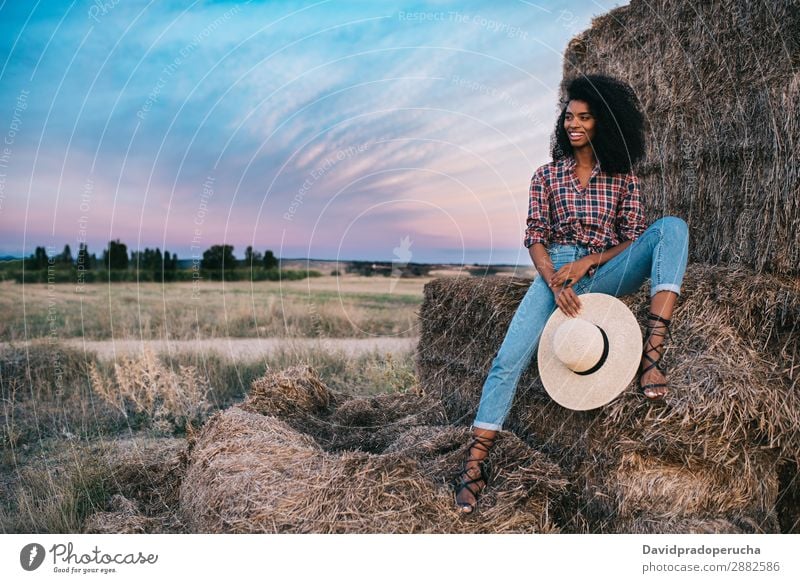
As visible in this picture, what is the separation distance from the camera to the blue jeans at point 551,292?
311 cm

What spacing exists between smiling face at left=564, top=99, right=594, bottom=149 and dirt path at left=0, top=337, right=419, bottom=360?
323 centimetres

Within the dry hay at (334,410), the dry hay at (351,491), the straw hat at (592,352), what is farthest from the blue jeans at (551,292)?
the dry hay at (334,410)

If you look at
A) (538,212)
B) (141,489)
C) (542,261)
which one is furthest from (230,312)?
(542,261)

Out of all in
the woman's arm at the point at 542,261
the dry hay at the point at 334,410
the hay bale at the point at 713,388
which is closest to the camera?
the hay bale at the point at 713,388

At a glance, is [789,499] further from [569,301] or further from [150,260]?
[150,260]

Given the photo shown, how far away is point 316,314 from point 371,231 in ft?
12.9

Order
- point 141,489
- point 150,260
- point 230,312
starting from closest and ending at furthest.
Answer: point 141,489 < point 230,312 < point 150,260

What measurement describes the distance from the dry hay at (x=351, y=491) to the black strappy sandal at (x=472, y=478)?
5 centimetres

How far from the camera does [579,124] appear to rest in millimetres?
3508

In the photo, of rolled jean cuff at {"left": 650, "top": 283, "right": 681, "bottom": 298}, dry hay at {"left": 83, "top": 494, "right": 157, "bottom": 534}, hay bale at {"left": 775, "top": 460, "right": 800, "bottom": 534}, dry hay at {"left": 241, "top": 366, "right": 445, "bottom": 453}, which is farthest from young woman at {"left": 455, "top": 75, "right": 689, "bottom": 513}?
dry hay at {"left": 83, "top": 494, "right": 157, "bottom": 534}

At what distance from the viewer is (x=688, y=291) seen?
319cm

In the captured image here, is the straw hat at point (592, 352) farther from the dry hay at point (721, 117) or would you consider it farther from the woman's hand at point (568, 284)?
the dry hay at point (721, 117)

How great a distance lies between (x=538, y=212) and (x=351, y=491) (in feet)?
5.61
